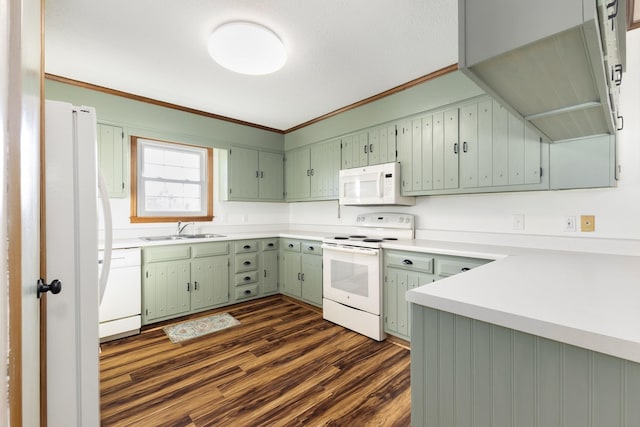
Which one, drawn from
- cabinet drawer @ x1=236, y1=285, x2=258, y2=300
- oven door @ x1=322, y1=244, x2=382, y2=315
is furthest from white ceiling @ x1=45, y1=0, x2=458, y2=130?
cabinet drawer @ x1=236, y1=285, x2=258, y2=300

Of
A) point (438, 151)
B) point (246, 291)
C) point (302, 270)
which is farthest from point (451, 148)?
point (246, 291)

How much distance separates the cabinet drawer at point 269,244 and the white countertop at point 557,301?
9.42 ft

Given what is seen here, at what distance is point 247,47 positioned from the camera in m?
1.98

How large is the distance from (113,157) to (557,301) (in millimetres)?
3644

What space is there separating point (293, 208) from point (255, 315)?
1.92m

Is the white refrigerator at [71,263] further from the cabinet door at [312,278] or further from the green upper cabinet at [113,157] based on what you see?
the cabinet door at [312,278]

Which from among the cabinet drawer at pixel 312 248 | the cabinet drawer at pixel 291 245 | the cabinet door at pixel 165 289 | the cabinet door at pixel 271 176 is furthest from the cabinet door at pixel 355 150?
the cabinet door at pixel 165 289

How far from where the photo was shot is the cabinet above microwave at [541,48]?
29.4 inches

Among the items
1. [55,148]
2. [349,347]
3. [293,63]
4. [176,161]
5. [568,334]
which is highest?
[293,63]

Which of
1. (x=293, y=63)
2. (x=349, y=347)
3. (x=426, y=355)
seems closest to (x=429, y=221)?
(x=349, y=347)

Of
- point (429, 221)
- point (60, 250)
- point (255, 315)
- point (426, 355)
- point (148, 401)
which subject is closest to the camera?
point (426, 355)

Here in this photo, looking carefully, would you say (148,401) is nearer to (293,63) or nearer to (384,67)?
(293,63)

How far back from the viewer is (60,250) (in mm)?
1281

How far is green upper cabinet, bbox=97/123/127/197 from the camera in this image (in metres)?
2.93
